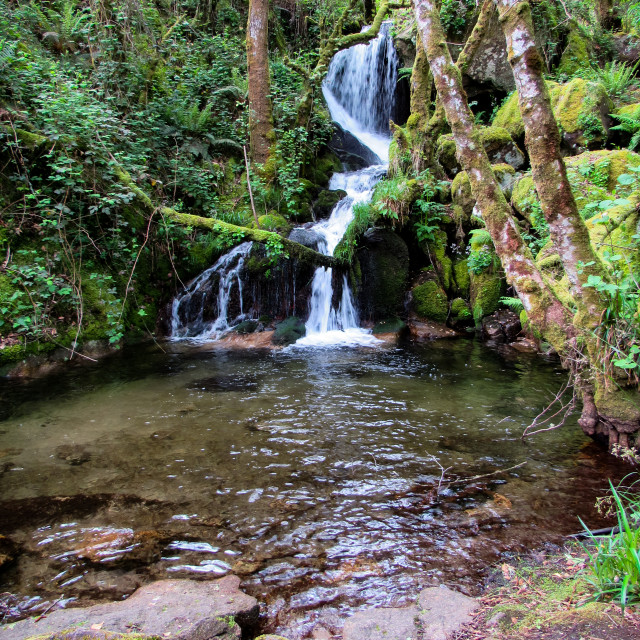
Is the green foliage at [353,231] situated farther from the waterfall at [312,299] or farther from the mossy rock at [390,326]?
the mossy rock at [390,326]

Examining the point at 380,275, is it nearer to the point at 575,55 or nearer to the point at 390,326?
the point at 390,326

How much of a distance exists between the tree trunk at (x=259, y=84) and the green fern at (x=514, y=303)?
777 cm

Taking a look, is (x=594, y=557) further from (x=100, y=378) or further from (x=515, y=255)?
(x=100, y=378)

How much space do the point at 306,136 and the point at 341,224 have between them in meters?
3.28

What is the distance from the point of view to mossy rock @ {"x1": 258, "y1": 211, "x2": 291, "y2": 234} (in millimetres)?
10711

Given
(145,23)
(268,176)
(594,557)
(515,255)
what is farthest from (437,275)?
(145,23)

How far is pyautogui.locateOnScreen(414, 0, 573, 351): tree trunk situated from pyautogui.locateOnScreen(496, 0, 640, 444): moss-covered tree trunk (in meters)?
0.37

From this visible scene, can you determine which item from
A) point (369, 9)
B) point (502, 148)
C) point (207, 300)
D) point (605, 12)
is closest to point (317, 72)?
point (502, 148)

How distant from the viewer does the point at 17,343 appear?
7.01 meters

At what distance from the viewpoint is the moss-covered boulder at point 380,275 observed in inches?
421

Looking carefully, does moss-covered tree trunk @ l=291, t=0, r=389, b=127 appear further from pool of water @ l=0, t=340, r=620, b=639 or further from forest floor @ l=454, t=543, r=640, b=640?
forest floor @ l=454, t=543, r=640, b=640

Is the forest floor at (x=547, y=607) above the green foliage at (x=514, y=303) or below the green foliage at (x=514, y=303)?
below

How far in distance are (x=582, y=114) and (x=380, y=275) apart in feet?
19.3

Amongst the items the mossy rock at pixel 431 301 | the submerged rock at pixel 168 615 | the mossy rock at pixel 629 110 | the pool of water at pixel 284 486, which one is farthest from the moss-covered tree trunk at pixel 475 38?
the submerged rock at pixel 168 615
